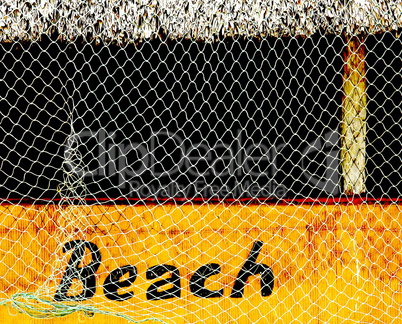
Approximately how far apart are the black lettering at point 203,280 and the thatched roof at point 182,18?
1.25 m

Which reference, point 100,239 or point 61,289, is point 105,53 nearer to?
point 100,239

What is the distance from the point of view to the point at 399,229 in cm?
255

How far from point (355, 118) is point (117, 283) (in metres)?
1.63

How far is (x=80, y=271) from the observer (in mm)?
2451

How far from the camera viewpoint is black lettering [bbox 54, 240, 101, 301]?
2438mm

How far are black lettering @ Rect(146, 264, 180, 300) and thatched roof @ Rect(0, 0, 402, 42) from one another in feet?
4.12

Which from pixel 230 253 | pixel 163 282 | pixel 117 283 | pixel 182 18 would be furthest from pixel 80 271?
pixel 182 18

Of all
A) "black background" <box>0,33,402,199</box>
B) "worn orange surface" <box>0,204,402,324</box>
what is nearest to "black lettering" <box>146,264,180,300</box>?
"worn orange surface" <box>0,204,402,324</box>

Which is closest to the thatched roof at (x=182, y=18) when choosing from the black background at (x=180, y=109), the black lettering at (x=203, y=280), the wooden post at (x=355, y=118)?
the wooden post at (x=355, y=118)

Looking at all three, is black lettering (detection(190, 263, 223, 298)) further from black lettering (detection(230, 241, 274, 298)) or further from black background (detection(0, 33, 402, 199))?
black background (detection(0, 33, 402, 199))

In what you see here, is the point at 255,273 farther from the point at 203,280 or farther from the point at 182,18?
the point at 182,18

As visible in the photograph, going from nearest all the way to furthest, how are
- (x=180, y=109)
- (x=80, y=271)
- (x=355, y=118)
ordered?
1. (x=80, y=271)
2. (x=355, y=118)
3. (x=180, y=109)

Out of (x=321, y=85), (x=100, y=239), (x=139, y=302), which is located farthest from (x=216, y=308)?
(x=321, y=85)

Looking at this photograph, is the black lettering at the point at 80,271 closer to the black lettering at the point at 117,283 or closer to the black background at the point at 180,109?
the black lettering at the point at 117,283
